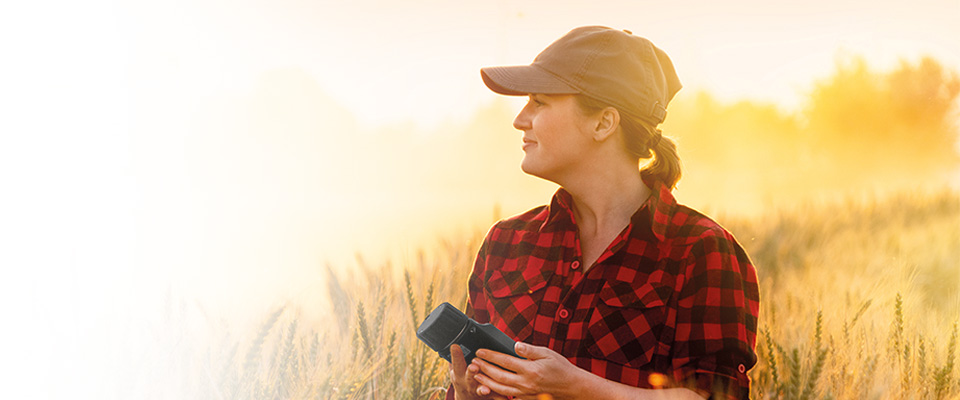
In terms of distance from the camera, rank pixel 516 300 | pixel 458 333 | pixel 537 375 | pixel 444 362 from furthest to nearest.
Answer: pixel 444 362 → pixel 516 300 → pixel 458 333 → pixel 537 375

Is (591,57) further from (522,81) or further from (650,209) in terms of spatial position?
(650,209)

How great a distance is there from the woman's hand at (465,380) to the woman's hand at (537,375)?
0.22 feet

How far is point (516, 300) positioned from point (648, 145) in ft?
1.67

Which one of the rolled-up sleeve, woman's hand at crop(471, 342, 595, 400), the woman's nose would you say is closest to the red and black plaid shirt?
the rolled-up sleeve

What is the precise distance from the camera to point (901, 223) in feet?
17.5

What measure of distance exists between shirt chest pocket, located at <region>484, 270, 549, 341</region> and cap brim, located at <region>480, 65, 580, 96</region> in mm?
451

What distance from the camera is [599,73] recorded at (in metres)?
1.71

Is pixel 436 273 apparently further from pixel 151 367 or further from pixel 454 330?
pixel 454 330

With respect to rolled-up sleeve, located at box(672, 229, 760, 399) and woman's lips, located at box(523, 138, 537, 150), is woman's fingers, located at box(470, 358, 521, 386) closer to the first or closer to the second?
rolled-up sleeve, located at box(672, 229, 760, 399)

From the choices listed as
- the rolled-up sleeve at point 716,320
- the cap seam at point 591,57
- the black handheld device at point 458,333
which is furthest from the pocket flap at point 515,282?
the cap seam at point 591,57

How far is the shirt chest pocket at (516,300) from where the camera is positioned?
175 cm

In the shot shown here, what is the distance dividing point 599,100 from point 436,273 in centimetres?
148

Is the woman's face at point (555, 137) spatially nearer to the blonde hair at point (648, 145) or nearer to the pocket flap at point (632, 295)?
the blonde hair at point (648, 145)

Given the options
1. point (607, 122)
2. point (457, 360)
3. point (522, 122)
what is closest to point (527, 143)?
point (522, 122)
